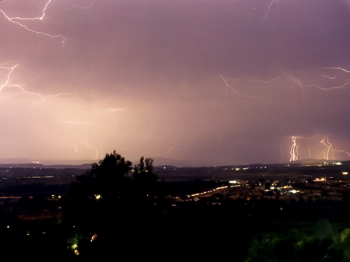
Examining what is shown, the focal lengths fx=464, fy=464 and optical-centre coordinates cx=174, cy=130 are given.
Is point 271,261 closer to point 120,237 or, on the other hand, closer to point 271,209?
point 120,237

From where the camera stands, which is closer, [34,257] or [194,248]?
[194,248]

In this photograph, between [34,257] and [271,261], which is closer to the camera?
[271,261]

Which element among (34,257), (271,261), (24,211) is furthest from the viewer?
(24,211)

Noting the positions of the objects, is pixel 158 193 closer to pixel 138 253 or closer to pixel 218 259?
pixel 138 253

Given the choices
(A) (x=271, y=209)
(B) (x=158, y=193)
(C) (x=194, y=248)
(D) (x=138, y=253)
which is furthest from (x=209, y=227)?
(A) (x=271, y=209)

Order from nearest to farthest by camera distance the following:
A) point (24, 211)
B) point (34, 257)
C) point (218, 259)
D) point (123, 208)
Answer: point (218, 259) < point (123, 208) < point (34, 257) < point (24, 211)

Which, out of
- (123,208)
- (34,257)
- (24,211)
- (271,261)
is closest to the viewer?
(271,261)

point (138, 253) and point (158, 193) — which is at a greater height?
point (158, 193)

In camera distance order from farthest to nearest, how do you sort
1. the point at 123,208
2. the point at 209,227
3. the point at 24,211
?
the point at 24,211 < the point at 123,208 < the point at 209,227

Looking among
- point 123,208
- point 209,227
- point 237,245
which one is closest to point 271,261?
point 237,245
